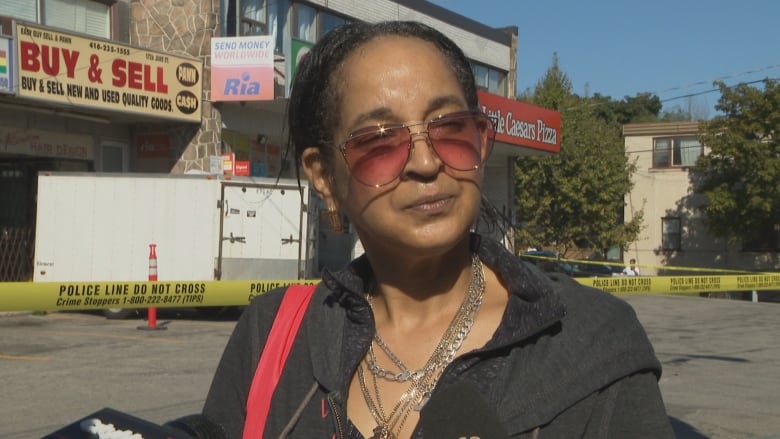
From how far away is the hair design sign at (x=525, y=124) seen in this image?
24078mm

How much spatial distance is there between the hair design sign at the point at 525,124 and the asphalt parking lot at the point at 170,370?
8.32 m

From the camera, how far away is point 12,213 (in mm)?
18828

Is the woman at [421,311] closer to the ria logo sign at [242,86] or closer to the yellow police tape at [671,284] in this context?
the yellow police tape at [671,284]

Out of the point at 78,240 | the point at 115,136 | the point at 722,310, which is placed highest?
the point at 115,136

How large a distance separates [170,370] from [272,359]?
28.3 feet

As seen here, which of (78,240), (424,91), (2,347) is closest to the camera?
(424,91)

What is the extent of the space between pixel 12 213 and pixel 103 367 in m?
9.73

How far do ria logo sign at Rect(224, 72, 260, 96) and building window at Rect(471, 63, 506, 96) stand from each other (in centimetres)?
1265

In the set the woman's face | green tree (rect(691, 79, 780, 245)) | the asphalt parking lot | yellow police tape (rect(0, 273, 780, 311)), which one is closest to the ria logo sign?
the asphalt parking lot

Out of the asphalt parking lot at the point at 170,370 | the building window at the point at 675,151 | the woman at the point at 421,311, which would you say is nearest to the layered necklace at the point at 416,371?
the woman at the point at 421,311

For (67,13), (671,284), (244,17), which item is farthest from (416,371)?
(244,17)

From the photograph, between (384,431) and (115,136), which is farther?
(115,136)

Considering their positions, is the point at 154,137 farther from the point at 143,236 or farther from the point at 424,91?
the point at 424,91

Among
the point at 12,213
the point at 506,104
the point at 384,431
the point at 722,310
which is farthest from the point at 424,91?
the point at 506,104
